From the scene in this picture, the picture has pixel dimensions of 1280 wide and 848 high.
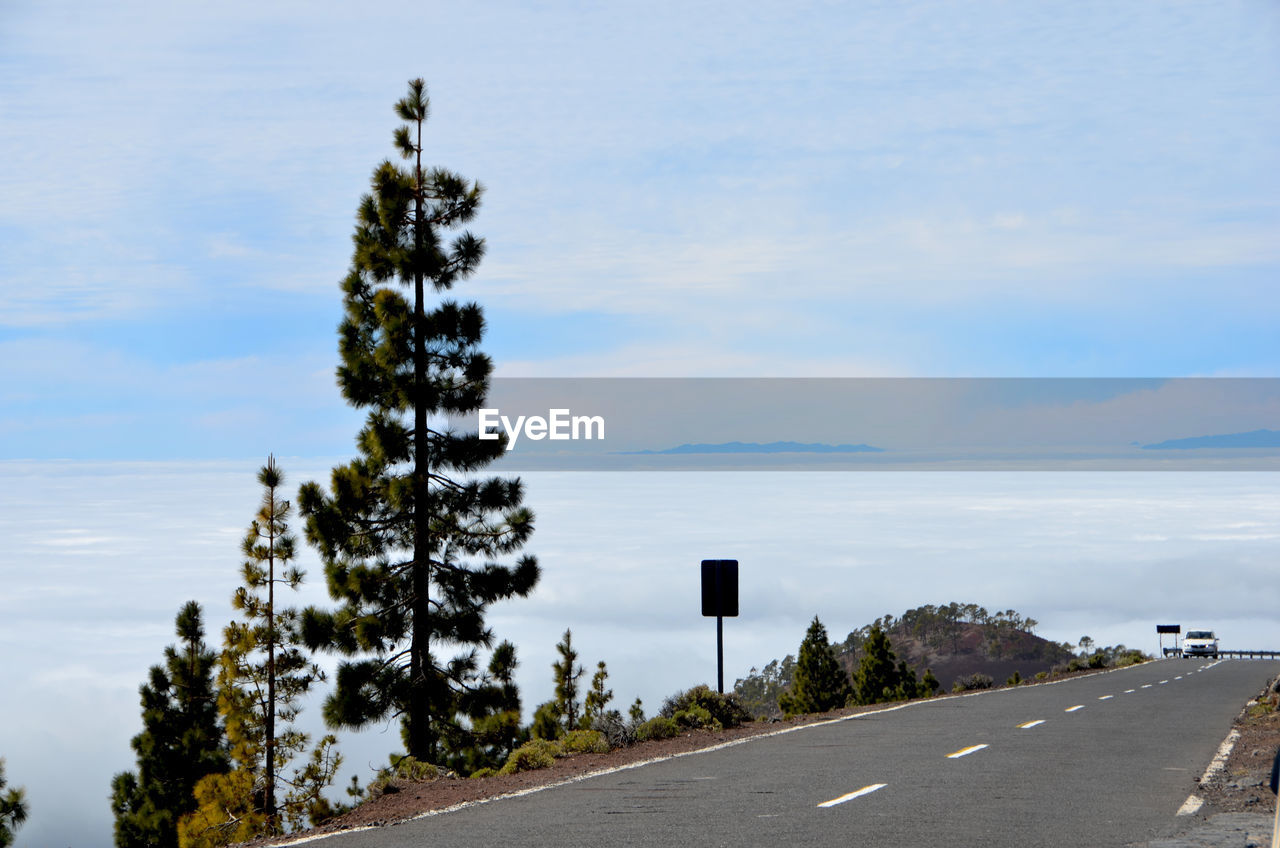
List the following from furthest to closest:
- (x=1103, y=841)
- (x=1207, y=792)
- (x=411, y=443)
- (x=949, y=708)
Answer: (x=411, y=443)
(x=949, y=708)
(x=1207, y=792)
(x=1103, y=841)

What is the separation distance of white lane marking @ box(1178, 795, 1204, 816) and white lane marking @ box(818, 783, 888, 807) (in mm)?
2757

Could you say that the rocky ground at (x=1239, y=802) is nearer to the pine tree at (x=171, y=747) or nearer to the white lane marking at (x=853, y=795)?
the white lane marking at (x=853, y=795)

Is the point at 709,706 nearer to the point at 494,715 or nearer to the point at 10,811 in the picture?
the point at 494,715

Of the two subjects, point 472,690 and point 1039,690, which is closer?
point 1039,690

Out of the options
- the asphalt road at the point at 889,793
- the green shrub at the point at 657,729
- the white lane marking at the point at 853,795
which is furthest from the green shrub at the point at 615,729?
the white lane marking at the point at 853,795

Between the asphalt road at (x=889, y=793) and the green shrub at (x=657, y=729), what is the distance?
5.33ft

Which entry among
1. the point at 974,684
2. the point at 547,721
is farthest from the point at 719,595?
the point at 547,721

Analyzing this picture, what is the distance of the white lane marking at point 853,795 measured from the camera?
1124 cm

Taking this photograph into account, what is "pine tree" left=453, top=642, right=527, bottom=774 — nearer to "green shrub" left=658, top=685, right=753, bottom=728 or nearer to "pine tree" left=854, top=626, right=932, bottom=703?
"green shrub" left=658, top=685, right=753, bottom=728

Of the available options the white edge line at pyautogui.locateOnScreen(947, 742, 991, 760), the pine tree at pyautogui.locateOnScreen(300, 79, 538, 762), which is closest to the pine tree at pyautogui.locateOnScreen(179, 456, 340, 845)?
the pine tree at pyautogui.locateOnScreen(300, 79, 538, 762)

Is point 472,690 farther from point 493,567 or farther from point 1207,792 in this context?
point 1207,792

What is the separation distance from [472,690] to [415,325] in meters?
11.4

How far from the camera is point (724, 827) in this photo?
9977mm

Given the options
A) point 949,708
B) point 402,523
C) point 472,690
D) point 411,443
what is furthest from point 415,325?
point 949,708
